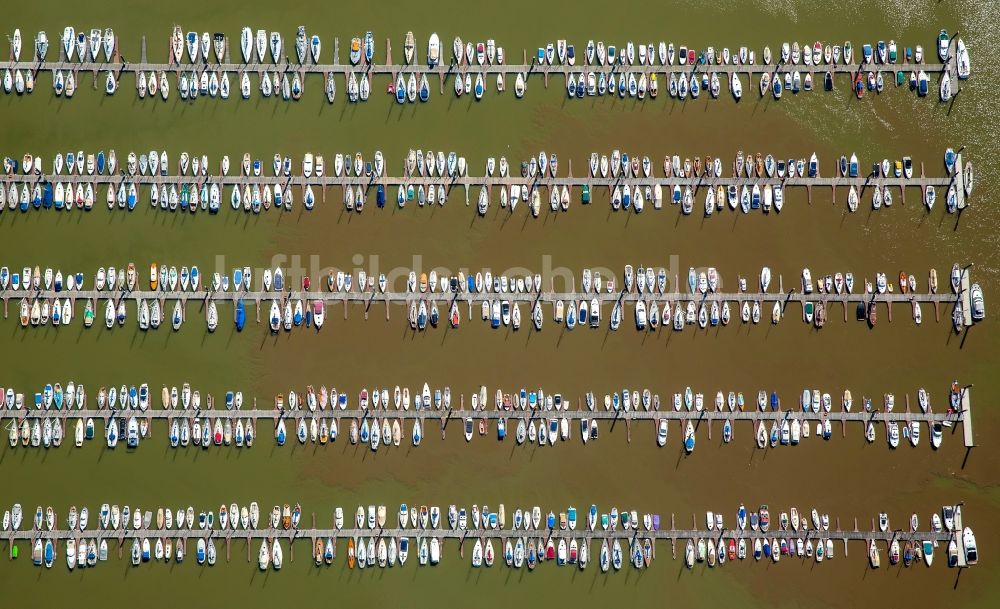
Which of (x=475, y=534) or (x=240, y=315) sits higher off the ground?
(x=240, y=315)

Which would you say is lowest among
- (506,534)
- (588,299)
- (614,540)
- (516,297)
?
(614,540)

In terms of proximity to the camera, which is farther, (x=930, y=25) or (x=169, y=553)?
(x=930, y=25)

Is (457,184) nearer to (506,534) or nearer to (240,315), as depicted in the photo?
(240,315)

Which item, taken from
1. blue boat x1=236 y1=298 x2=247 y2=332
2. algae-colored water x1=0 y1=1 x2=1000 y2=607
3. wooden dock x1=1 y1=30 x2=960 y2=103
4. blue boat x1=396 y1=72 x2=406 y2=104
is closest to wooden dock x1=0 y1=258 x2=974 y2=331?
blue boat x1=236 y1=298 x2=247 y2=332

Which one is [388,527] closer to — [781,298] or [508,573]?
[508,573]

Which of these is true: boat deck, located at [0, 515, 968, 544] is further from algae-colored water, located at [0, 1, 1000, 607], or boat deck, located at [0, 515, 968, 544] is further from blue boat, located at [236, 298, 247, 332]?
blue boat, located at [236, 298, 247, 332]

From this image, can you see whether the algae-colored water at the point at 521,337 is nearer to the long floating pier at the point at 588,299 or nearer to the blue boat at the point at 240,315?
the blue boat at the point at 240,315

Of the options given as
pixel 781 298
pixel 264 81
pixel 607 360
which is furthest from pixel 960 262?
pixel 264 81

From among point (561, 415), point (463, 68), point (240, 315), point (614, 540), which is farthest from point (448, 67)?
point (614, 540)
